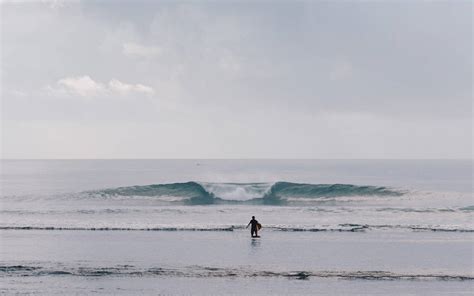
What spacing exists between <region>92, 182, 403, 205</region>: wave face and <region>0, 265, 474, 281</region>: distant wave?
30.1 meters

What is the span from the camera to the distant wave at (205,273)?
20078 millimetres

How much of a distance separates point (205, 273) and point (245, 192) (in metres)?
32.8

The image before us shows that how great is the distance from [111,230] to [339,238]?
10056mm

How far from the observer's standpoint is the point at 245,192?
53156 millimetres

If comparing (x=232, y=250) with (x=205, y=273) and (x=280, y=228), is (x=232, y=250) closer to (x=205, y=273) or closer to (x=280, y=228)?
(x=205, y=273)

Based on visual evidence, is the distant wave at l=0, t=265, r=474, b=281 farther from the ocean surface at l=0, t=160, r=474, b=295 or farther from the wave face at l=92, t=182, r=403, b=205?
the wave face at l=92, t=182, r=403, b=205

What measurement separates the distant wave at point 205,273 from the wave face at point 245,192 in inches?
1186

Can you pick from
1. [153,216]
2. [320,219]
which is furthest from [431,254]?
[153,216]

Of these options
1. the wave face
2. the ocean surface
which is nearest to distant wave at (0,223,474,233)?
the ocean surface

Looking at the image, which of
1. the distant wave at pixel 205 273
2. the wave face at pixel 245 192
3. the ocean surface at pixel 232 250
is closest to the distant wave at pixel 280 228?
the ocean surface at pixel 232 250

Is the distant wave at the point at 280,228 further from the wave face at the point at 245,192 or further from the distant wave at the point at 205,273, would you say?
the wave face at the point at 245,192

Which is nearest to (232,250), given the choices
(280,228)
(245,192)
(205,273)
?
(205,273)

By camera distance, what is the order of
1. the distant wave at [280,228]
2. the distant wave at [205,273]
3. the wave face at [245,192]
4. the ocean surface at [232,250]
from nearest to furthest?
1. the ocean surface at [232,250]
2. the distant wave at [205,273]
3. the distant wave at [280,228]
4. the wave face at [245,192]

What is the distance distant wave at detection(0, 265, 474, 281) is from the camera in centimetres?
2008
